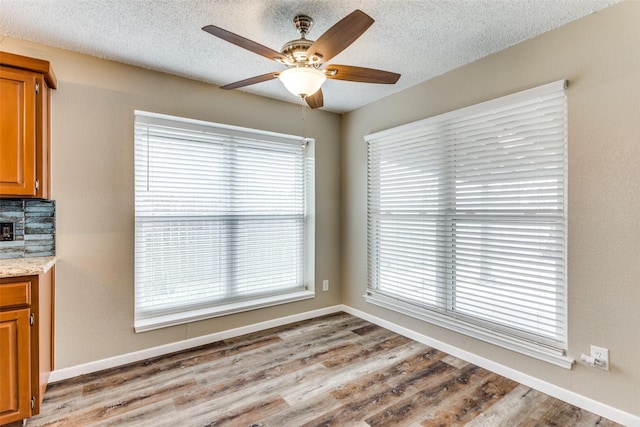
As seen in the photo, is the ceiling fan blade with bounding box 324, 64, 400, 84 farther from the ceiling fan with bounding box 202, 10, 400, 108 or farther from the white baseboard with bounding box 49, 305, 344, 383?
the white baseboard with bounding box 49, 305, 344, 383

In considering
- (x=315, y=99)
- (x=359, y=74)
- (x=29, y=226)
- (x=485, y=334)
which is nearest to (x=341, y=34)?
(x=359, y=74)

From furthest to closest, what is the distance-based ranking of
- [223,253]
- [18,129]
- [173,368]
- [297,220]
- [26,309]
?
[297,220] → [223,253] → [173,368] → [18,129] → [26,309]

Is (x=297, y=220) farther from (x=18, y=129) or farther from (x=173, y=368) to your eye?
(x=18, y=129)

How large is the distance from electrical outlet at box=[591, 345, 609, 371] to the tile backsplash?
3.68 metres

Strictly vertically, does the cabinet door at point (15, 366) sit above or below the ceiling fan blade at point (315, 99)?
below

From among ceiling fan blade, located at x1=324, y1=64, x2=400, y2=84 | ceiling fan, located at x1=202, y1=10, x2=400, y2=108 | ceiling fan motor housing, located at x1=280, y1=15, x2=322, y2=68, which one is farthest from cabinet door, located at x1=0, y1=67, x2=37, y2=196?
ceiling fan blade, located at x1=324, y1=64, x2=400, y2=84

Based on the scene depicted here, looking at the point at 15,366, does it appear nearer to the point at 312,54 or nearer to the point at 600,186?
the point at 312,54

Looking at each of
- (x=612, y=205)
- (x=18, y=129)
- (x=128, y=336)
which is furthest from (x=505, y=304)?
(x=18, y=129)

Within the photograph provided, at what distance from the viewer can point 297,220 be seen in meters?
3.72

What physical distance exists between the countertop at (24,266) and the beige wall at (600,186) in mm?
3154

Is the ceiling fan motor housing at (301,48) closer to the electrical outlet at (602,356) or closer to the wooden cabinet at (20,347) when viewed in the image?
the wooden cabinet at (20,347)

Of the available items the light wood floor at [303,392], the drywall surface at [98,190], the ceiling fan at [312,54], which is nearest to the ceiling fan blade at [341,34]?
the ceiling fan at [312,54]

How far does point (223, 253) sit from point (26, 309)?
61.5 inches

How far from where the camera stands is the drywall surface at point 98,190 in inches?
92.7
